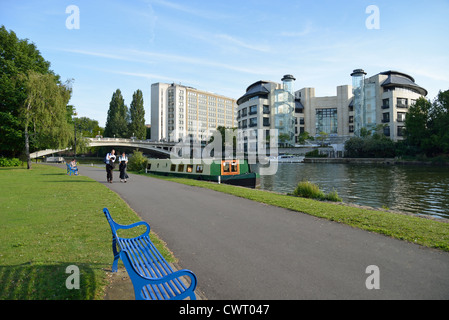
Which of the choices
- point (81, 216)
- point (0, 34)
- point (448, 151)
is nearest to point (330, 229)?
point (81, 216)

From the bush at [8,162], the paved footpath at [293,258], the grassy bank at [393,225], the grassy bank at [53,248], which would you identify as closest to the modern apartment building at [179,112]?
the bush at [8,162]

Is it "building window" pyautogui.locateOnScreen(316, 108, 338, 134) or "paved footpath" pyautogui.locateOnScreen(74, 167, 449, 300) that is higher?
"building window" pyautogui.locateOnScreen(316, 108, 338, 134)

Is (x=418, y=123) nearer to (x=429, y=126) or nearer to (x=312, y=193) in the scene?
(x=429, y=126)

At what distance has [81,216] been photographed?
7066mm

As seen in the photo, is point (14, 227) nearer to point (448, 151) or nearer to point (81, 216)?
point (81, 216)

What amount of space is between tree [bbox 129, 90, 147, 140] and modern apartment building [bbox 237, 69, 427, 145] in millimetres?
32878

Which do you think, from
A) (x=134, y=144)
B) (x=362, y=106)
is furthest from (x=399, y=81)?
(x=134, y=144)

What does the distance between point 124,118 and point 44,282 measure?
294 feet

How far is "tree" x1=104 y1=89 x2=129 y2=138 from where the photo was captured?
274ft

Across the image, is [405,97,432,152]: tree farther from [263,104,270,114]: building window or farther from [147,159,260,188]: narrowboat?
[147,159,260,188]: narrowboat

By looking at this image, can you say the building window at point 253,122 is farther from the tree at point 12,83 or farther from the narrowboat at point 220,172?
the narrowboat at point 220,172

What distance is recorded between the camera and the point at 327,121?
90938 mm

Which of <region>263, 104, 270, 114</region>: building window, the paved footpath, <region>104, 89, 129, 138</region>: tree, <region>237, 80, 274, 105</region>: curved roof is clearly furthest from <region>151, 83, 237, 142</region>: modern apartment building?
the paved footpath

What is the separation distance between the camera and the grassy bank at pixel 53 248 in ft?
10.9
